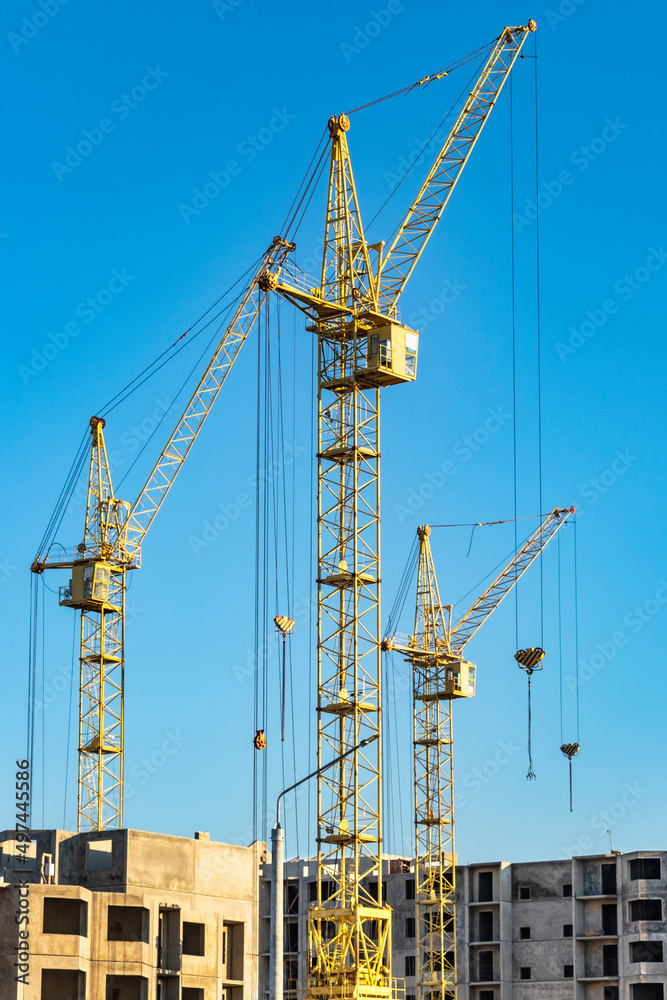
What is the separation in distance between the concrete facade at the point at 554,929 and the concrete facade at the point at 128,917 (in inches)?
1927

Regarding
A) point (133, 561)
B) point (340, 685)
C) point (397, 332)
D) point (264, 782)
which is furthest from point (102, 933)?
point (133, 561)

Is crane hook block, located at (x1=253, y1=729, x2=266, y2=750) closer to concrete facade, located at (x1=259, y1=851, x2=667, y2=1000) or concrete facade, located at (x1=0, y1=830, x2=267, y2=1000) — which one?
concrete facade, located at (x1=0, y1=830, x2=267, y2=1000)

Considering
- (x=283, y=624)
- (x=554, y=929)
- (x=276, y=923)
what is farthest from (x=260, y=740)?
(x=554, y=929)

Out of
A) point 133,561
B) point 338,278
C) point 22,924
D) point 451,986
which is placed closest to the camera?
point 22,924

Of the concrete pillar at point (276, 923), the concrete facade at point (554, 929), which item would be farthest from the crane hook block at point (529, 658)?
the concrete pillar at point (276, 923)

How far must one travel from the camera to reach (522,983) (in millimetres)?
139375

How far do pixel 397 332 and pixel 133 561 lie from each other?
4215 cm

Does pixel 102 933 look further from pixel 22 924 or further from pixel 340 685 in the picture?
pixel 340 685

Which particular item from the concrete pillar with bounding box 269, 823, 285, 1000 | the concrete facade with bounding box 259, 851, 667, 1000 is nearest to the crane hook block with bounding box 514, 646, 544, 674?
the concrete facade with bounding box 259, 851, 667, 1000

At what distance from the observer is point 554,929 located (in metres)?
138

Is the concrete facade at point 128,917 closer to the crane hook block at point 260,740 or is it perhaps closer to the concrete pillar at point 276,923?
the crane hook block at point 260,740

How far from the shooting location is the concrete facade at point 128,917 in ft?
260

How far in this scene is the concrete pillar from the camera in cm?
4559

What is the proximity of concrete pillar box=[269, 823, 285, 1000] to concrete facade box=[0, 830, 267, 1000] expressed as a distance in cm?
3454
